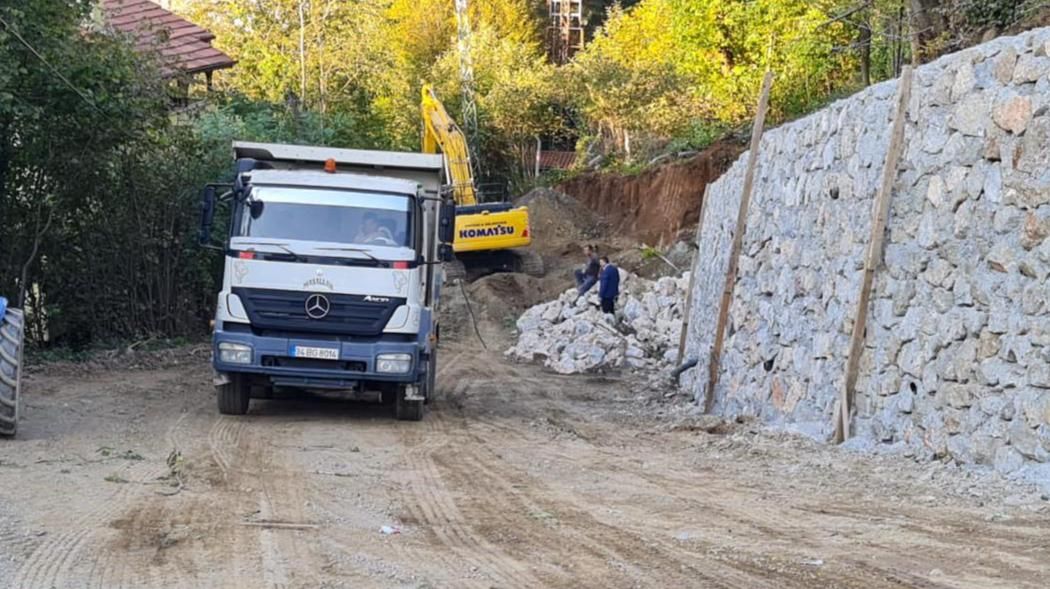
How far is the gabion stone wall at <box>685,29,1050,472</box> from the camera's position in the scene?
9.53 m

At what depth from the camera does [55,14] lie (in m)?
18.4

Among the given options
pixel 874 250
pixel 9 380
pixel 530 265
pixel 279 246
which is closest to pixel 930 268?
pixel 874 250

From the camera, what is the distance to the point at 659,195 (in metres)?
39.4

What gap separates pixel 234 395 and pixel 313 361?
130cm

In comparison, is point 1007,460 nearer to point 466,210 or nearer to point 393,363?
point 393,363

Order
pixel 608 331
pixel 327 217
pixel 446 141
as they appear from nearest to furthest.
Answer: pixel 327 217 → pixel 608 331 → pixel 446 141

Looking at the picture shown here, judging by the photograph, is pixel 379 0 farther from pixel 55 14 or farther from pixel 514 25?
pixel 55 14

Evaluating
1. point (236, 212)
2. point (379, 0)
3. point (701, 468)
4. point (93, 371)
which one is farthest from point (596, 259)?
point (379, 0)

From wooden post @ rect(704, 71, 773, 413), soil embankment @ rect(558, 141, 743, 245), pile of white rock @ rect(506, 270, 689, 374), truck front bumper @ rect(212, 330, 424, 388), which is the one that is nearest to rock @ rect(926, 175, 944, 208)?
wooden post @ rect(704, 71, 773, 413)

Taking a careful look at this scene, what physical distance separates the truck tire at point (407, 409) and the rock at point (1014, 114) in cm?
749

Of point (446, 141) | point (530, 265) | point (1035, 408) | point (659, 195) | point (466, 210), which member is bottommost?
point (530, 265)

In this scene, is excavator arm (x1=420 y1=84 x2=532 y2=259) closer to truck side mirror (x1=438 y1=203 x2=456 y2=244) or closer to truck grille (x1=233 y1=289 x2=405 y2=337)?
truck side mirror (x1=438 y1=203 x2=456 y2=244)

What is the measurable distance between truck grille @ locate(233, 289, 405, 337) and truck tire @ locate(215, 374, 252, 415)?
0.90m

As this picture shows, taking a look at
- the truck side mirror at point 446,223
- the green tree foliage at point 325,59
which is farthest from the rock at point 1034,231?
the green tree foliage at point 325,59
